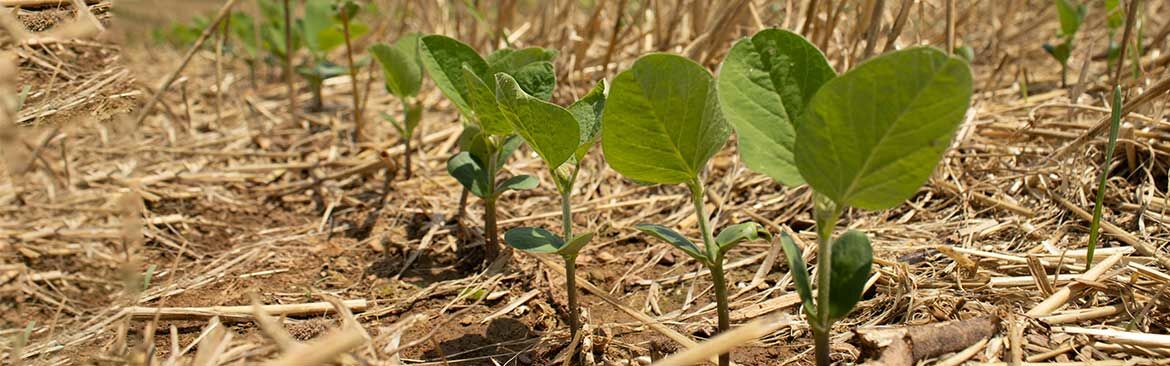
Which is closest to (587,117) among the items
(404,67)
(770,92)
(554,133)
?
(554,133)

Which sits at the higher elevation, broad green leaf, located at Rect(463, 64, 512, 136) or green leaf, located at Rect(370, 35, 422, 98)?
broad green leaf, located at Rect(463, 64, 512, 136)

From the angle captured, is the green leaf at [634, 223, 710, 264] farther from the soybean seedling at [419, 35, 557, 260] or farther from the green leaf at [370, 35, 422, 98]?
the green leaf at [370, 35, 422, 98]

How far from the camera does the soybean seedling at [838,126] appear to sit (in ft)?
2.48

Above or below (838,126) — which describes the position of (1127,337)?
below

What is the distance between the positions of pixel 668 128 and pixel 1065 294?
0.64 meters

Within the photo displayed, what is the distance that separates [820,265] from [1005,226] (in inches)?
29.1

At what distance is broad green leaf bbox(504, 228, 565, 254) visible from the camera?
3.51ft

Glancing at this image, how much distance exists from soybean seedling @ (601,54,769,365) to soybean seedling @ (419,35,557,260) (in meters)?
0.24

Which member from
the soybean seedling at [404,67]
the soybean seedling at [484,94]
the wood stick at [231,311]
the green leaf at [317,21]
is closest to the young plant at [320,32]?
the green leaf at [317,21]

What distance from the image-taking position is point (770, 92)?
88cm

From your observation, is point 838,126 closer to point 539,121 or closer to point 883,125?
point 883,125

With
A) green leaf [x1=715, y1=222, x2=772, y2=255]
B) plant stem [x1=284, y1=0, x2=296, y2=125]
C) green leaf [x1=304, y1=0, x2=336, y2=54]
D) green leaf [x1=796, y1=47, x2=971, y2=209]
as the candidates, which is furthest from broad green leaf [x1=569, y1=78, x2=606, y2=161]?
green leaf [x1=304, y1=0, x2=336, y2=54]

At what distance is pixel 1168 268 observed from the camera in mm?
1207

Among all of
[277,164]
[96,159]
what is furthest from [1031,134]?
[96,159]
